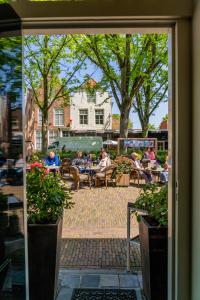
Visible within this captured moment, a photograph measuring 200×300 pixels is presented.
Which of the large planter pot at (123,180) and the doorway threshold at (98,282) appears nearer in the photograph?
the doorway threshold at (98,282)

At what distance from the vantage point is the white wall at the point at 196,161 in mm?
1712

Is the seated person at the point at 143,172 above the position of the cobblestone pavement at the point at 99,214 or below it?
above

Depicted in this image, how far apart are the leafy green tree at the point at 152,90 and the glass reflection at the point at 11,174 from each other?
8495 millimetres

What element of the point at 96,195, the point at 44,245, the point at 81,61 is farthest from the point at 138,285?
the point at 81,61

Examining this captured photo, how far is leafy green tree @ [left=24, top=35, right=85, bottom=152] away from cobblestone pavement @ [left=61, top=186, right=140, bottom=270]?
223 inches

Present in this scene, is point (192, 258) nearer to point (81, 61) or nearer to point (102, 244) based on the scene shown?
point (102, 244)

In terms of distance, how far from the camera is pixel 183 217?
6.12ft

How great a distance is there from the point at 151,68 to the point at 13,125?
9163 mm

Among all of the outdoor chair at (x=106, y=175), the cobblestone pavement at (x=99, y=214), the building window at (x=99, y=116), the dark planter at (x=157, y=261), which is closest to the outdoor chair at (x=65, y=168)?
the outdoor chair at (x=106, y=175)

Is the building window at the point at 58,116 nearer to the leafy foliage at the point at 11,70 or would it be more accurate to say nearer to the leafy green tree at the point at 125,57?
the leafy green tree at the point at 125,57

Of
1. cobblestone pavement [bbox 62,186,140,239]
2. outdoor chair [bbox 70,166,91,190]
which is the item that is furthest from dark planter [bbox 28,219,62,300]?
outdoor chair [bbox 70,166,91,190]

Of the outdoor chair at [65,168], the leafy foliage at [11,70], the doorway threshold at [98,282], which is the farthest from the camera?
the outdoor chair at [65,168]

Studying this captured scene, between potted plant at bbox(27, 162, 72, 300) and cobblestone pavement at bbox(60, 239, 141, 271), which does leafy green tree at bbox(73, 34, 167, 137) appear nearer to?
cobblestone pavement at bbox(60, 239, 141, 271)

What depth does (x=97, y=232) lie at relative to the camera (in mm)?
4520
